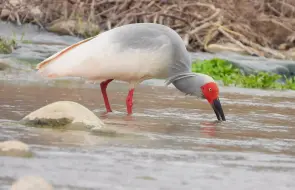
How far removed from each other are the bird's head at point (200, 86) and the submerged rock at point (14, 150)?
308 cm

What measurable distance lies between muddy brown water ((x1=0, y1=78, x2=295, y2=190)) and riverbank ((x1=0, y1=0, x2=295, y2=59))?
23.7 ft

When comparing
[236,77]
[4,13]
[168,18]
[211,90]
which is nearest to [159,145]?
[211,90]

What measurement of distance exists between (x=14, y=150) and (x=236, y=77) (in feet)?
23.3

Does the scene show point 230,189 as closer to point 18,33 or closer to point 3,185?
point 3,185

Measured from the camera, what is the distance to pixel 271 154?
→ 188 inches

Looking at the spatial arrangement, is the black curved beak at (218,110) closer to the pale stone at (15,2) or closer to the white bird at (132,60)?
the white bird at (132,60)

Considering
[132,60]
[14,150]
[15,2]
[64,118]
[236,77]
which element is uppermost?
[14,150]

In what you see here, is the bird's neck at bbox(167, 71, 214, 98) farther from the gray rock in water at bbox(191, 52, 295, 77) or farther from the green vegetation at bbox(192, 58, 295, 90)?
the gray rock in water at bbox(191, 52, 295, 77)

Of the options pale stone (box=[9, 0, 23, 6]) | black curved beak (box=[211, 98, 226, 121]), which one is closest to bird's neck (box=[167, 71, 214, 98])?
black curved beak (box=[211, 98, 226, 121])

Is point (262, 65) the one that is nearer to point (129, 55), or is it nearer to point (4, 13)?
Result: point (4, 13)

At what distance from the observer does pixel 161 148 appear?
4.72 metres

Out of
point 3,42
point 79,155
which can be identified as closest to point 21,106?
point 79,155

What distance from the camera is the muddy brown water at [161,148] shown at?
372 cm

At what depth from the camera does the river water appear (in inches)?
147
